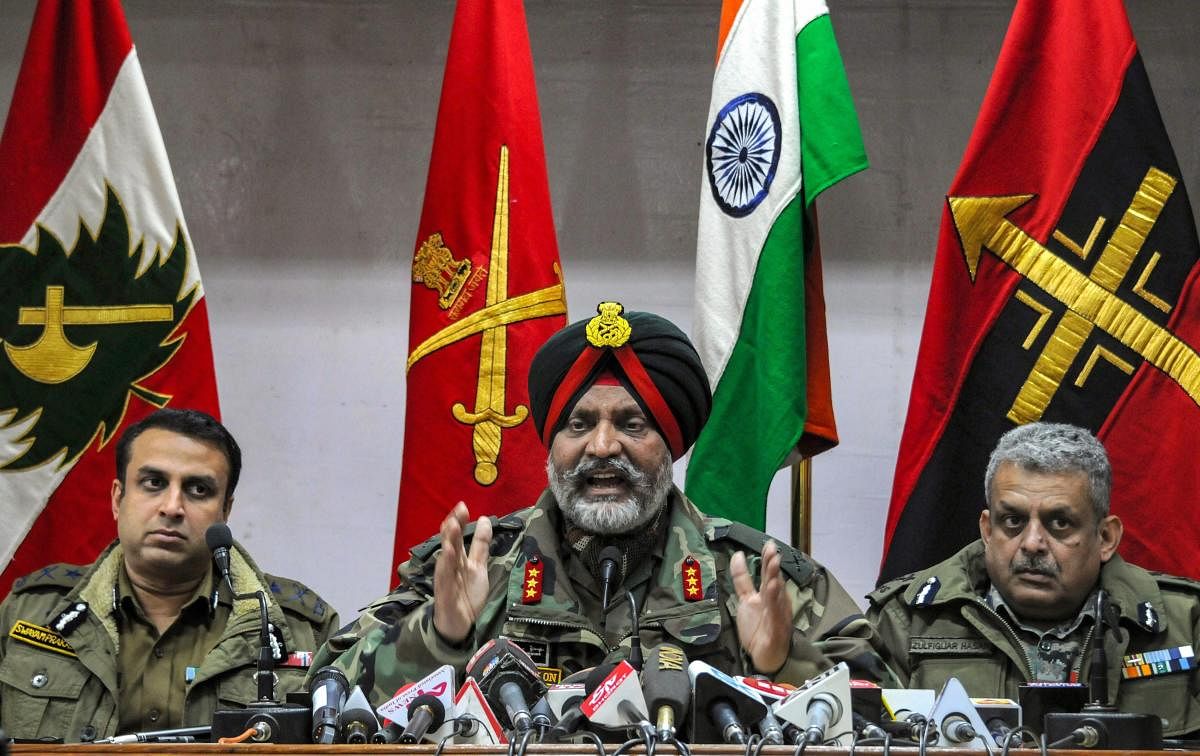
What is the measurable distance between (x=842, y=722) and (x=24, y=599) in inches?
91.3

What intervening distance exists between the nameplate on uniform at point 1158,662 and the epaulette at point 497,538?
4.57 ft

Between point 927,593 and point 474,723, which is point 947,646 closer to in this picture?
point 927,593

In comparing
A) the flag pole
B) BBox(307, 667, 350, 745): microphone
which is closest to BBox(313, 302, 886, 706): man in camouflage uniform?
BBox(307, 667, 350, 745): microphone

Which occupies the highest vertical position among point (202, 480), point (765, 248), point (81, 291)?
point (765, 248)

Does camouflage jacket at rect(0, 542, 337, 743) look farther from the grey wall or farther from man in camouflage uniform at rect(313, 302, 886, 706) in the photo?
the grey wall

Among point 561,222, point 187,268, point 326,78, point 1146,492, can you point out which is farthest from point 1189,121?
point 187,268

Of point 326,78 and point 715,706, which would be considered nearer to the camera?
point 715,706

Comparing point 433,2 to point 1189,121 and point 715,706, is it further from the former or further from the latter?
point 715,706

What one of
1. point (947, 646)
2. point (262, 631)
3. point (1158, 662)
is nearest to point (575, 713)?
point (262, 631)

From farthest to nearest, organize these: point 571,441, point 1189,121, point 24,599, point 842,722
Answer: point 1189,121 → point 24,599 → point 571,441 → point 842,722

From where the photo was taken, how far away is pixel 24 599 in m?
3.74

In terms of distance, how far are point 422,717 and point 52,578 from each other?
186 cm

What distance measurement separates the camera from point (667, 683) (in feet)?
7.49

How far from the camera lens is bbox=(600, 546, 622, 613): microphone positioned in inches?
116
